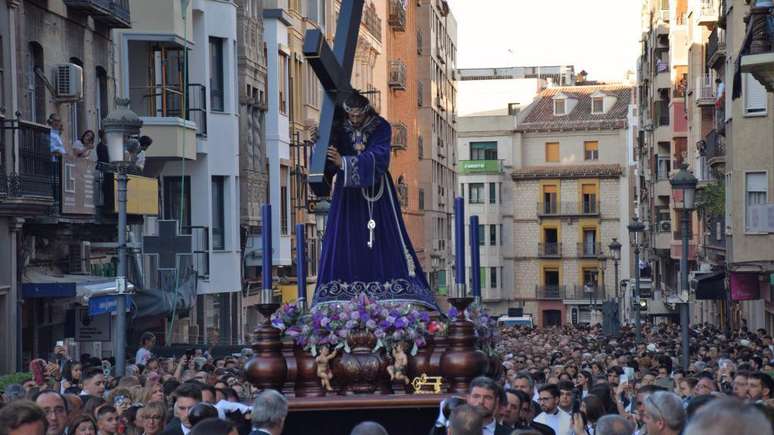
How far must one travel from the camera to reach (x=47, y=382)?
53.8 feet

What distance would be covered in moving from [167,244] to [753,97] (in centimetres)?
1835

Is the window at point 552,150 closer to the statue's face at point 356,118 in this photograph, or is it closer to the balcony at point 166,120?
the balcony at point 166,120

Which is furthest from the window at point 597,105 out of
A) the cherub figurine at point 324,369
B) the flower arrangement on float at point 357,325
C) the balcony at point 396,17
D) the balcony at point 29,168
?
the cherub figurine at point 324,369

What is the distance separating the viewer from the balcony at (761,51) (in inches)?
787

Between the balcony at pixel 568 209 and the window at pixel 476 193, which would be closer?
the balcony at pixel 568 209

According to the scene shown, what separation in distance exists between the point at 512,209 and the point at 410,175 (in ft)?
82.8

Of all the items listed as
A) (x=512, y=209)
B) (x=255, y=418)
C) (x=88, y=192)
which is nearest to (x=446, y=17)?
(x=512, y=209)

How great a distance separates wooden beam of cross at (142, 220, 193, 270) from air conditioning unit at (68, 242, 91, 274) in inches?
149

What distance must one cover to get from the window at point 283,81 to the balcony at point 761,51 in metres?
22.1

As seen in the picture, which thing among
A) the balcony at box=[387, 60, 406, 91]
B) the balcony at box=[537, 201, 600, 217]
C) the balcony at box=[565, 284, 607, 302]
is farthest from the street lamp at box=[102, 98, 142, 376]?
the balcony at box=[537, 201, 600, 217]

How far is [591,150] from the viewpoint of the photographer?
9638 centimetres

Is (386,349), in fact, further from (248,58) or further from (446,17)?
(446,17)

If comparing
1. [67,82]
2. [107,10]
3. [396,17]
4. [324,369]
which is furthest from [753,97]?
[396,17]

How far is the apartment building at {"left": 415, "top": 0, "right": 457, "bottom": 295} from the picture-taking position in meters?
76.4
